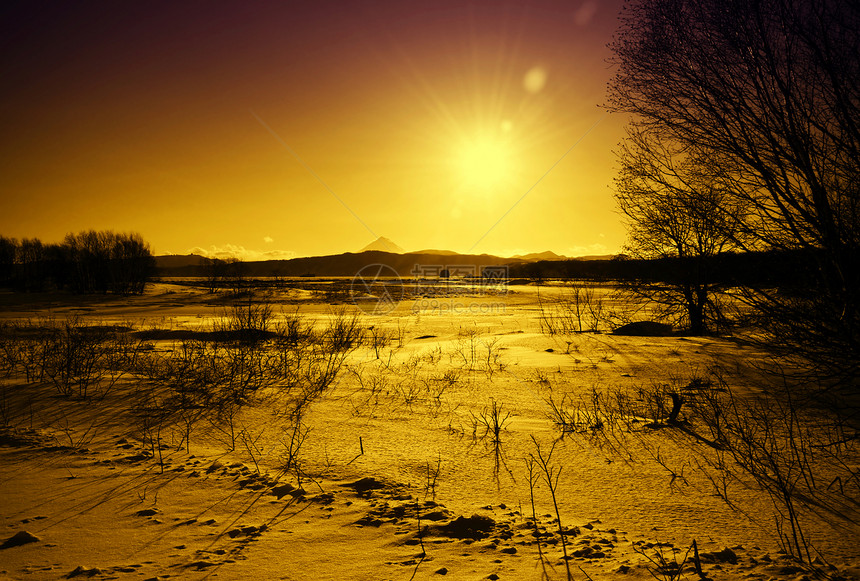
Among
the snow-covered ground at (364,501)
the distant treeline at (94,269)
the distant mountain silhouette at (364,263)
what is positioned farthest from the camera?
the distant mountain silhouette at (364,263)

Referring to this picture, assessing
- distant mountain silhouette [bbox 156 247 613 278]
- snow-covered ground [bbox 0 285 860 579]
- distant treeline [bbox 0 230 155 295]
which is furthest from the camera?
distant mountain silhouette [bbox 156 247 613 278]

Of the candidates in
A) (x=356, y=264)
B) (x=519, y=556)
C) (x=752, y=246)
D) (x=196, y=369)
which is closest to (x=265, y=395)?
(x=196, y=369)

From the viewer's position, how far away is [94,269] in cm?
3988

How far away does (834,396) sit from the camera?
5066 mm

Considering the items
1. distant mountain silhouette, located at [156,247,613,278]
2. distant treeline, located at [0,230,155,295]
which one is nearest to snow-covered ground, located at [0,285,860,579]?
distant treeline, located at [0,230,155,295]

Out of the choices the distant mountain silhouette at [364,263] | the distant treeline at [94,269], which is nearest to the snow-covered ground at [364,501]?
the distant treeline at [94,269]

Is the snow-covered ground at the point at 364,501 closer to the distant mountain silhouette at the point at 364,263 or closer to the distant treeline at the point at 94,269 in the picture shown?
the distant treeline at the point at 94,269

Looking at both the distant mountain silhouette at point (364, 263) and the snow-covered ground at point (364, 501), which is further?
the distant mountain silhouette at point (364, 263)

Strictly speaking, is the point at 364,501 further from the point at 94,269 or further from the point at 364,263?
the point at 364,263

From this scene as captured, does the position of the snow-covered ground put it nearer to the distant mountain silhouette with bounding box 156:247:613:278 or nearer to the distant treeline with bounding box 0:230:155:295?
the distant treeline with bounding box 0:230:155:295

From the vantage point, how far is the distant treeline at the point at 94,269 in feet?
130

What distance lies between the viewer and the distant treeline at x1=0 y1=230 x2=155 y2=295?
130ft

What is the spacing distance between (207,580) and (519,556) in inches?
65.7

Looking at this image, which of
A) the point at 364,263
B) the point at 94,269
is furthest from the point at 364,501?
the point at 364,263
